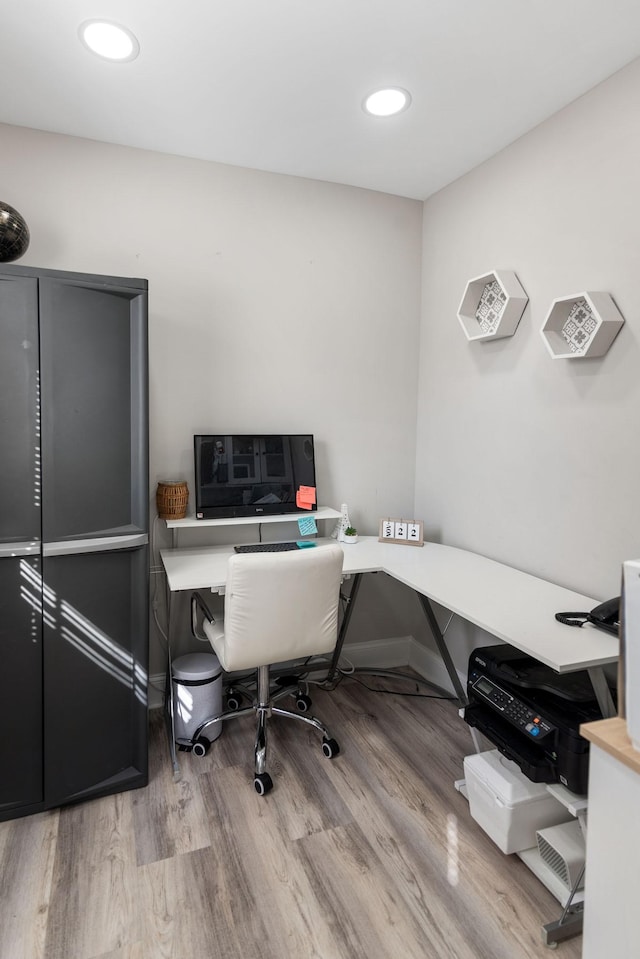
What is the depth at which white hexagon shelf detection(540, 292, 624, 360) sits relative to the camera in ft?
6.26

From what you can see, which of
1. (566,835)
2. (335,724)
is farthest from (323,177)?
(566,835)

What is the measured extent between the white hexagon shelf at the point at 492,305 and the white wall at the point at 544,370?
0.06 m

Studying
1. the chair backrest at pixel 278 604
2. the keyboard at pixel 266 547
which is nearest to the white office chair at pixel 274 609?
the chair backrest at pixel 278 604

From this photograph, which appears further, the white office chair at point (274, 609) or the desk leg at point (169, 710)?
the desk leg at point (169, 710)

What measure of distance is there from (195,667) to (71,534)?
2.97 feet

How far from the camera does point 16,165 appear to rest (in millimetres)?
2311

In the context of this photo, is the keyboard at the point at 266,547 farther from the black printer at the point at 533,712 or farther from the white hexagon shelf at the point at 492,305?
the white hexagon shelf at the point at 492,305

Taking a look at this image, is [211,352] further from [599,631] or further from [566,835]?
[566,835]

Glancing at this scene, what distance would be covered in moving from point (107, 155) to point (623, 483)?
2.60m

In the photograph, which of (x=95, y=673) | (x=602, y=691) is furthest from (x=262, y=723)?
(x=602, y=691)

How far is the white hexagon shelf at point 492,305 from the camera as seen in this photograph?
235 cm

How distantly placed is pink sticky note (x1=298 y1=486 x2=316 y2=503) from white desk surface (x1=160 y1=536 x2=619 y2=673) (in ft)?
1.03

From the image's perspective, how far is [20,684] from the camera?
191cm

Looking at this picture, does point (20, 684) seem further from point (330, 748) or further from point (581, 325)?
point (581, 325)
